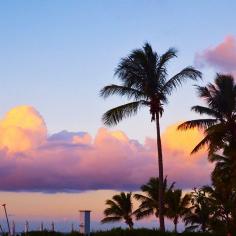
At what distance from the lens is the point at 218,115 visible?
40281 millimetres

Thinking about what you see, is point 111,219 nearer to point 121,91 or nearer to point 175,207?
point 175,207

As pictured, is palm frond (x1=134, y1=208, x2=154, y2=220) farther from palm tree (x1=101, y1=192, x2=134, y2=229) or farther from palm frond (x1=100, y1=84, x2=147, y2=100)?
palm frond (x1=100, y1=84, x2=147, y2=100)

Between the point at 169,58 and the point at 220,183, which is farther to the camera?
the point at 220,183

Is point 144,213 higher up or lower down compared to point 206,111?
lower down

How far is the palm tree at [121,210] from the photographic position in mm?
67875

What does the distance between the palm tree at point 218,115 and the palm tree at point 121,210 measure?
1139 inches

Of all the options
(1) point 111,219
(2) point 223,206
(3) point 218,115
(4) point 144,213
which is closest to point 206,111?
(3) point 218,115

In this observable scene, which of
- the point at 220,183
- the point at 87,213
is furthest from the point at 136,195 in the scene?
the point at 87,213

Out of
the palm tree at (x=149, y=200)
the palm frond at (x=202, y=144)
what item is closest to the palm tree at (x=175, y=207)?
the palm tree at (x=149, y=200)

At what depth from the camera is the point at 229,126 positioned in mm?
38969

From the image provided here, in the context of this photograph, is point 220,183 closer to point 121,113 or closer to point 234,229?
point 234,229

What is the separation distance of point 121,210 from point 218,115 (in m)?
30.8

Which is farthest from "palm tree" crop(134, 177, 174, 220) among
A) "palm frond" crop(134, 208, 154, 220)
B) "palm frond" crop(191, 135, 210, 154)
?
"palm frond" crop(191, 135, 210, 154)

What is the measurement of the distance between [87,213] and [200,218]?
145 feet
